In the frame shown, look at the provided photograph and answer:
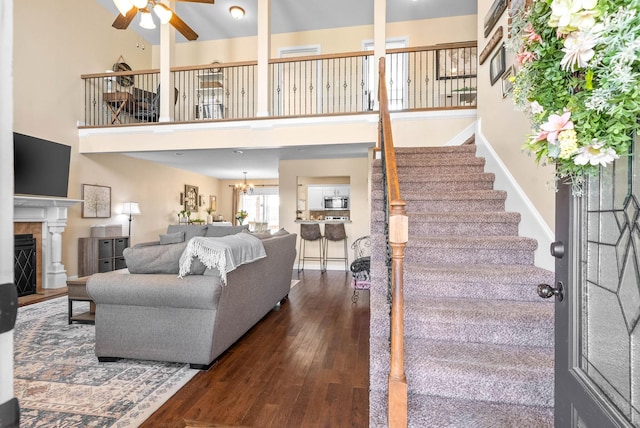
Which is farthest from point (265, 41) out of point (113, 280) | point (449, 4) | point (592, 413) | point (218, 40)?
point (592, 413)

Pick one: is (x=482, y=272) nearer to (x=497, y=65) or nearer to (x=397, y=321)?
(x=397, y=321)

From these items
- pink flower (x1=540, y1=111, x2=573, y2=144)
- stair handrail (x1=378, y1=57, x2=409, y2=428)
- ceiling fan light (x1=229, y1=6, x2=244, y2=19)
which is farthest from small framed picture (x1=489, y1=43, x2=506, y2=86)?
ceiling fan light (x1=229, y1=6, x2=244, y2=19)

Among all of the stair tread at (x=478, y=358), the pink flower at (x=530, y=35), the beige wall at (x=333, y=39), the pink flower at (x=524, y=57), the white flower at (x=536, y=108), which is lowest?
the stair tread at (x=478, y=358)

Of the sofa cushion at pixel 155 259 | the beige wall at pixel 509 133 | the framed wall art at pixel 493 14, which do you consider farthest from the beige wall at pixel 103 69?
the sofa cushion at pixel 155 259

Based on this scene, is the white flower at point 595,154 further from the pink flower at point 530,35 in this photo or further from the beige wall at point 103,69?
the beige wall at point 103,69

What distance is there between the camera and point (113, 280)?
2592 mm

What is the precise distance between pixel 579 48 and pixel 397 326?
1.27 meters

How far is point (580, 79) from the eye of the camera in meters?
0.72

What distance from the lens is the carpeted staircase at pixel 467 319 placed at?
1.62 metres

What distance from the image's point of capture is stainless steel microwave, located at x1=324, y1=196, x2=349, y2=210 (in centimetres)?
834

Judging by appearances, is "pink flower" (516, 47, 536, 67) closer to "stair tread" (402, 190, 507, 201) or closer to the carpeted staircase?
the carpeted staircase

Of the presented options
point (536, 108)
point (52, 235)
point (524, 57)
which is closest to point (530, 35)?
point (524, 57)

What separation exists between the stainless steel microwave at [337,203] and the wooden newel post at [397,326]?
6.74 metres

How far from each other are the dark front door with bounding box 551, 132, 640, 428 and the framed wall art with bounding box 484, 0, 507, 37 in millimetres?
3119
